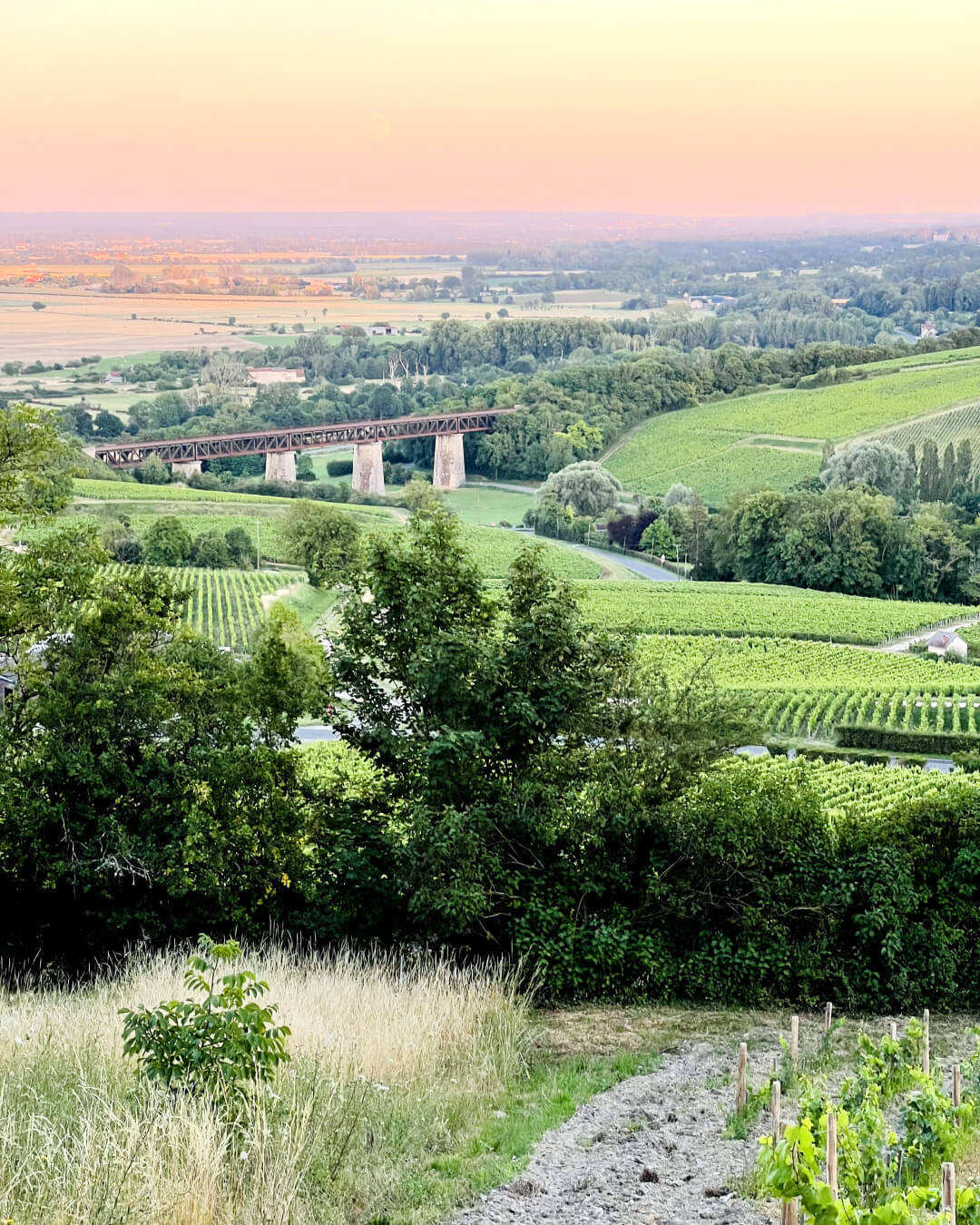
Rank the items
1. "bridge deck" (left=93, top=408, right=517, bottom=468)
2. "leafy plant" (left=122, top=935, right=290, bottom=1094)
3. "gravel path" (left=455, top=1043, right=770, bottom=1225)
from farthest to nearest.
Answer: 1. "bridge deck" (left=93, top=408, right=517, bottom=468)
2. "leafy plant" (left=122, top=935, right=290, bottom=1094)
3. "gravel path" (left=455, top=1043, right=770, bottom=1225)

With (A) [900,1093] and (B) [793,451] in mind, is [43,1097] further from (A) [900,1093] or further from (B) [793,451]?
(B) [793,451]

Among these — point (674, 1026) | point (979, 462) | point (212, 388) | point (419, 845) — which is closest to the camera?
point (674, 1026)

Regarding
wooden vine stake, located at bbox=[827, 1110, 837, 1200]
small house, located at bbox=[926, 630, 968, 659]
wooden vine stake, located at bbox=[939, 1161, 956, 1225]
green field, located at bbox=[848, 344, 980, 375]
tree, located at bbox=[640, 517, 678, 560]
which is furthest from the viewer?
green field, located at bbox=[848, 344, 980, 375]

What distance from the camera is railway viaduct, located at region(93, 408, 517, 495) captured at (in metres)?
111

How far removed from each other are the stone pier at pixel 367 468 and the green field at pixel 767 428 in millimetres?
21300

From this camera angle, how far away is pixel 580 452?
12825cm

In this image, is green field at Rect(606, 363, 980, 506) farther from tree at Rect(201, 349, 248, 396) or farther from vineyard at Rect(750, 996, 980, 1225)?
vineyard at Rect(750, 996, 980, 1225)

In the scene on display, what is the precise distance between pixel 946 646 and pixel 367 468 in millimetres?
67302

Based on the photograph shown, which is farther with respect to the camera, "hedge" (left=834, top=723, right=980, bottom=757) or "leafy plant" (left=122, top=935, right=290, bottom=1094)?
"hedge" (left=834, top=723, right=980, bottom=757)

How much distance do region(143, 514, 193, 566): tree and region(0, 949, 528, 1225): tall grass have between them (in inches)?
2422

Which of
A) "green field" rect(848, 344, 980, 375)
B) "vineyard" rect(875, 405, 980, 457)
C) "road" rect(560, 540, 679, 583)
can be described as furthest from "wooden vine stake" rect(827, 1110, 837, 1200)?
"green field" rect(848, 344, 980, 375)

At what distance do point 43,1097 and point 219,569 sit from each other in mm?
65340

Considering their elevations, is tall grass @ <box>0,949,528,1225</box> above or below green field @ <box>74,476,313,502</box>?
above

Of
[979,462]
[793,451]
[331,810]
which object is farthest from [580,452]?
[331,810]
